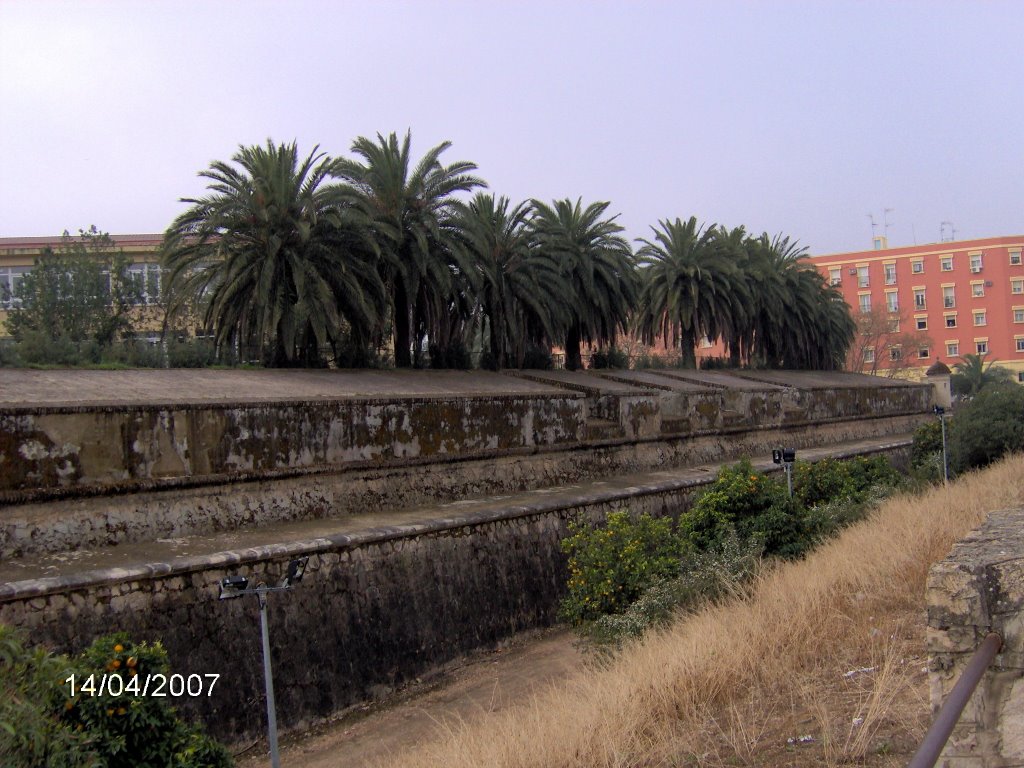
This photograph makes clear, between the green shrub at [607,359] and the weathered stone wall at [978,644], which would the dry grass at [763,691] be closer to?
the weathered stone wall at [978,644]

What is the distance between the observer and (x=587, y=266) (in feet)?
82.6

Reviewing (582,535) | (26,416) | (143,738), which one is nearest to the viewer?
(143,738)

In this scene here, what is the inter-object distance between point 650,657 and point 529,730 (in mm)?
1445

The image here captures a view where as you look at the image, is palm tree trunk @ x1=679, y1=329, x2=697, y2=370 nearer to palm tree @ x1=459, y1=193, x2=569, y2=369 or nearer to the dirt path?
palm tree @ x1=459, y1=193, x2=569, y2=369

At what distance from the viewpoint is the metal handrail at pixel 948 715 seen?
2.61m

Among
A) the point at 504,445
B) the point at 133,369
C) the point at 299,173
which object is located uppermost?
the point at 299,173

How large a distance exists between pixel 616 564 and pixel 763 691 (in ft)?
17.4

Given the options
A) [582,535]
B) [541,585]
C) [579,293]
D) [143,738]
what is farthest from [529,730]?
[579,293]

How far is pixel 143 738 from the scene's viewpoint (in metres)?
5.95

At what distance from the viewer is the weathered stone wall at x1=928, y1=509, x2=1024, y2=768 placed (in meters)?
3.68

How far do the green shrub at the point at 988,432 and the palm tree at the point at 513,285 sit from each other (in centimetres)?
976

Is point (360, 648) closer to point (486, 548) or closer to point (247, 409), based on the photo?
point (486, 548)

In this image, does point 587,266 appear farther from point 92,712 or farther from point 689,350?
point 92,712

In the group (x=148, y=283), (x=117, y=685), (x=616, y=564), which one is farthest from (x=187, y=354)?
(x=117, y=685)
